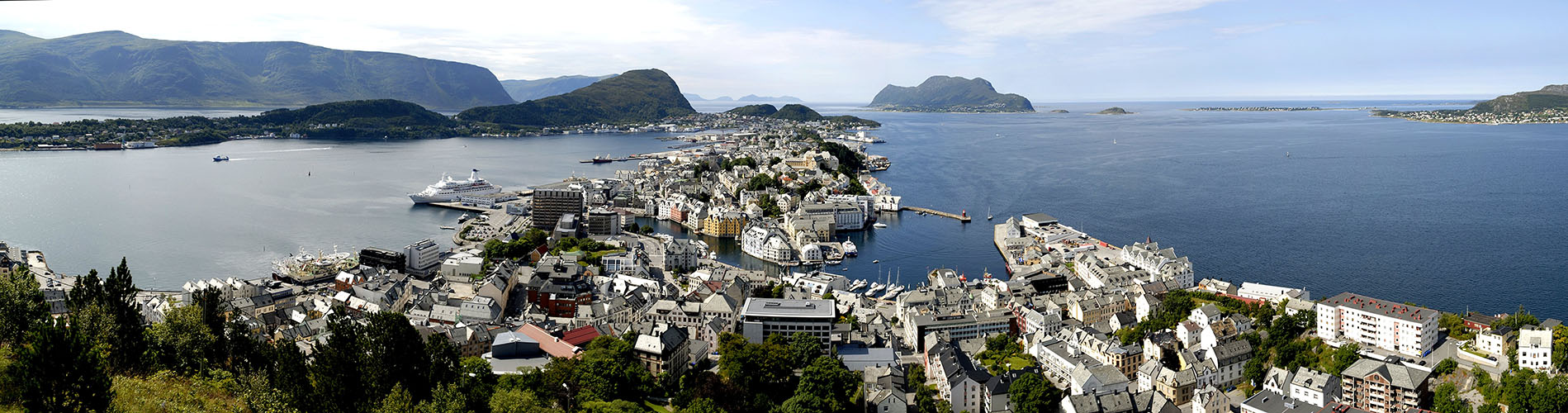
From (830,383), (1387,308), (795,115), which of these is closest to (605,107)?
(795,115)

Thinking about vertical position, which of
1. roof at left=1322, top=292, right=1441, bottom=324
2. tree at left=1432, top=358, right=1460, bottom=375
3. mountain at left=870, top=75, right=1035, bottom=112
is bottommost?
tree at left=1432, top=358, right=1460, bottom=375

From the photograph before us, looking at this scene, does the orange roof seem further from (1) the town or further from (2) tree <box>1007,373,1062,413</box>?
(2) tree <box>1007,373,1062,413</box>

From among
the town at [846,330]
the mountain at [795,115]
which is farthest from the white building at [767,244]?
the mountain at [795,115]

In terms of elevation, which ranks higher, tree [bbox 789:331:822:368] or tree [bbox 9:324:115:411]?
tree [bbox 9:324:115:411]

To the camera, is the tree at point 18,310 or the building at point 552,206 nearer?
the tree at point 18,310

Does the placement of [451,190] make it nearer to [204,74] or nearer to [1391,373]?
[1391,373]

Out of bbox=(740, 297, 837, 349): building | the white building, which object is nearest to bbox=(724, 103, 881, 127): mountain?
the white building

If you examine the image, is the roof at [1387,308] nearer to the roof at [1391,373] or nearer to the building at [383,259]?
the roof at [1391,373]

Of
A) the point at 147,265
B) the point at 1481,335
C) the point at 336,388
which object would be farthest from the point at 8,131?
the point at 1481,335
